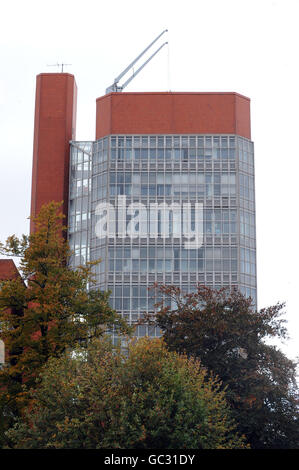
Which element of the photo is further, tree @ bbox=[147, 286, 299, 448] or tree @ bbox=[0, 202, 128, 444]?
tree @ bbox=[147, 286, 299, 448]

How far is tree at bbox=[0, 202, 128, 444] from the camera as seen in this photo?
62.4m

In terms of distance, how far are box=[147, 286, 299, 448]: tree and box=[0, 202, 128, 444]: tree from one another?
575cm

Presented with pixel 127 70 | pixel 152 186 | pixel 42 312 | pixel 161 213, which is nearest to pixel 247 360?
pixel 42 312

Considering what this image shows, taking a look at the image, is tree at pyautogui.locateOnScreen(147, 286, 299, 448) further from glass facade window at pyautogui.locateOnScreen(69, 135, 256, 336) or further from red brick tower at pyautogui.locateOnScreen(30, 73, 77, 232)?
red brick tower at pyautogui.locateOnScreen(30, 73, 77, 232)

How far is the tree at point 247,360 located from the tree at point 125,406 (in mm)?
9516

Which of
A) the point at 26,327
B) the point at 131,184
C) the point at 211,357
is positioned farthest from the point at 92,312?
the point at 131,184

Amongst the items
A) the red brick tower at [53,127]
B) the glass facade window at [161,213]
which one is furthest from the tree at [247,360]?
the red brick tower at [53,127]

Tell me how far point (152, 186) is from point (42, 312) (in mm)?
78332

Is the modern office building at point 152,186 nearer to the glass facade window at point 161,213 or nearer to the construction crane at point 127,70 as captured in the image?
the glass facade window at point 161,213

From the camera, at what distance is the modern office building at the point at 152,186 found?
137 meters

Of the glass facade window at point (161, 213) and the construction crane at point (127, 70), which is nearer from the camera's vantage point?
the glass facade window at point (161, 213)

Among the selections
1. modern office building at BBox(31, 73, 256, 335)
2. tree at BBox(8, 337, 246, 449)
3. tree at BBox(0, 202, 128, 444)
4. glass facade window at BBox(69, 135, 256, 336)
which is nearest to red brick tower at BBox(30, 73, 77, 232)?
modern office building at BBox(31, 73, 256, 335)

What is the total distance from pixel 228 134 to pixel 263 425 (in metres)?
82.7

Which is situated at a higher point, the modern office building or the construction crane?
the construction crane
